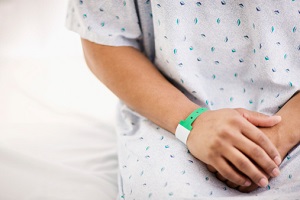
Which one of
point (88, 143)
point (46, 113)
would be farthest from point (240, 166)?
point (46, 113)

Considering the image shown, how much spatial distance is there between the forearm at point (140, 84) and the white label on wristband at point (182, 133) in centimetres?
2

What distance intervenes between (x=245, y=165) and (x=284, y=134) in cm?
12

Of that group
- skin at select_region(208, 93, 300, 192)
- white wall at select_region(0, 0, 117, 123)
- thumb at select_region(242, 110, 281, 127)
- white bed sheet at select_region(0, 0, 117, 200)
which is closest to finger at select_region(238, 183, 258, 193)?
skin at select_region(208, 93, 300, 192)

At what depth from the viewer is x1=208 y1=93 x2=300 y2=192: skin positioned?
768 millimetres

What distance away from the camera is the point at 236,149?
0.71m

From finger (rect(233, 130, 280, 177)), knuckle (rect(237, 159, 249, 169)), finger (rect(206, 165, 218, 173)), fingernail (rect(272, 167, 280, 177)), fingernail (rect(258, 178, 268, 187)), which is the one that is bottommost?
finger (rect(206, 165, 218, 173))

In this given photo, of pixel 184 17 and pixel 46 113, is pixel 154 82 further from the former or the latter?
pixel 46 113

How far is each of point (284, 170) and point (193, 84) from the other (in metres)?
0.22

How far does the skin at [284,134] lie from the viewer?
77cm

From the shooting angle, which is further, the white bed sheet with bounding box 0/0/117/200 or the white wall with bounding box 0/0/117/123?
the white wall with bounding box 0/0/117/123

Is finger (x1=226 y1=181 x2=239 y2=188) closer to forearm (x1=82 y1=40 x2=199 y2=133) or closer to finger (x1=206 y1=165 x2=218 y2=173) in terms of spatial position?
finger (x1=206 y1=165 x2=218 y2=173)

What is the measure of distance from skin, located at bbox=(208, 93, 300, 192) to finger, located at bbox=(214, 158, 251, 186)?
38 millimetres

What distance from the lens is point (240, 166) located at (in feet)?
2.31

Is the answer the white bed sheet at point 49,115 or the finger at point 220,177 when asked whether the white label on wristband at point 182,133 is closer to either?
the finger at point 220,177
